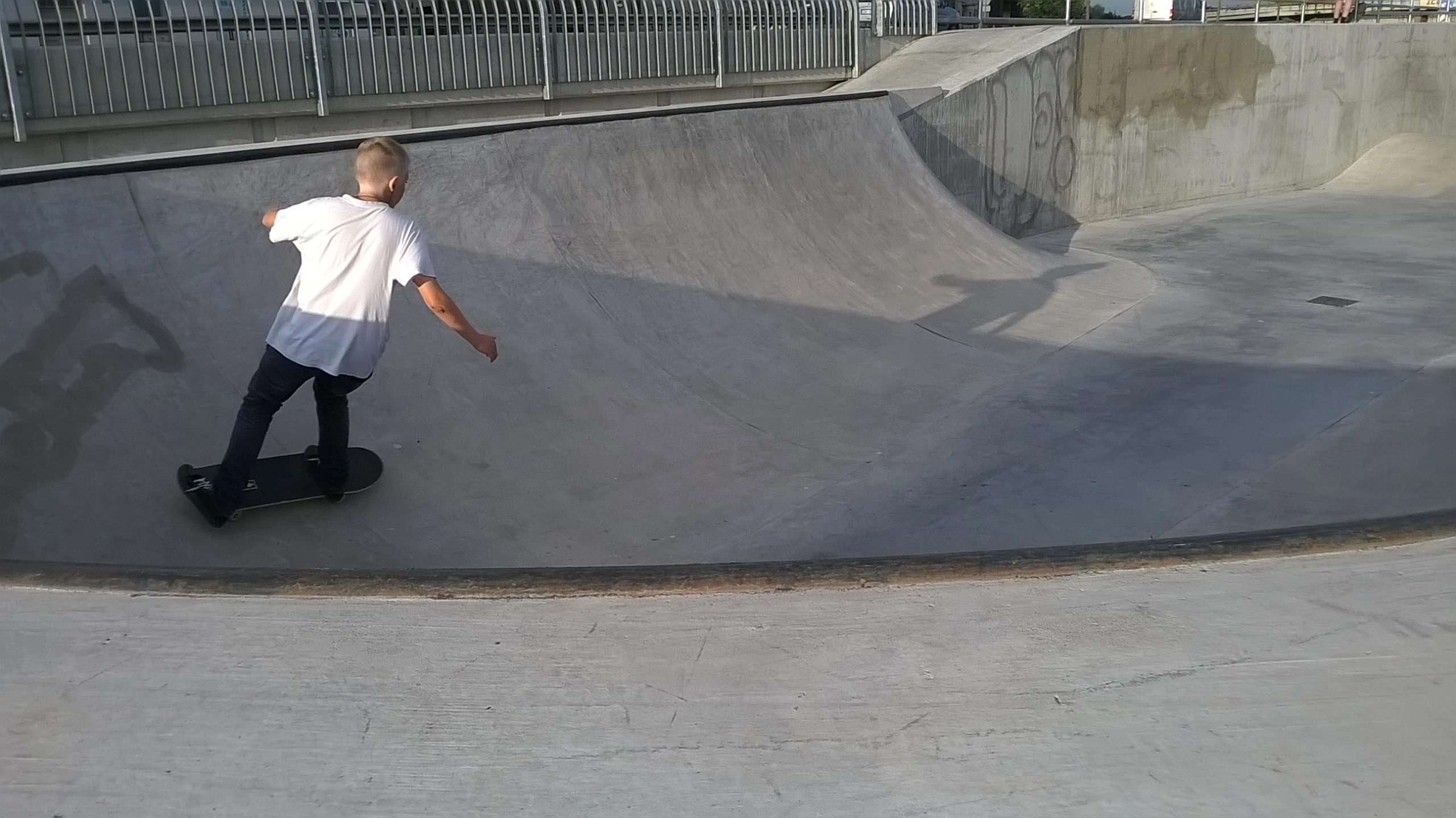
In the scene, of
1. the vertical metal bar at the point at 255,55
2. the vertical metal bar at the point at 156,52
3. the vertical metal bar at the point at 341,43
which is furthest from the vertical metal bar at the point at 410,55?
the vertical metal bar at the point at 156,52

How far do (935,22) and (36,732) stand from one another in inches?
672

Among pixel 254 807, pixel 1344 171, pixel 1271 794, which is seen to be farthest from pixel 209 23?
pixel 1344 171

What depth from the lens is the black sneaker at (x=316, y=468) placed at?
507 centimetres

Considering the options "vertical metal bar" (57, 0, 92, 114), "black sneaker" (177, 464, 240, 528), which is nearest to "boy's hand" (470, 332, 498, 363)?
"black sneaker" (177, 464, 240, 528)

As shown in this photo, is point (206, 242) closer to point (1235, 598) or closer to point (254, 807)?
point (254, 807)

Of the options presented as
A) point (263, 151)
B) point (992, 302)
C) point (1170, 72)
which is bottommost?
point (992, 302)

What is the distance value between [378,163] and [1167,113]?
15969mm

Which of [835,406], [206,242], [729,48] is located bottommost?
[835,406]

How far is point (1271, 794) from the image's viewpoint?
217 centimetres

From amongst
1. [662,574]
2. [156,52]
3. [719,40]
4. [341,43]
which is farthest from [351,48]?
[662,574]

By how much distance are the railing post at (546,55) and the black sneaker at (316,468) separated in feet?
25.2

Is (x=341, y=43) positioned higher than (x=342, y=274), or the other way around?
(x=341, y=43)

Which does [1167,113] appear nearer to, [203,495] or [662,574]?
[203,495]

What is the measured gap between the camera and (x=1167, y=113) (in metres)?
17.9
